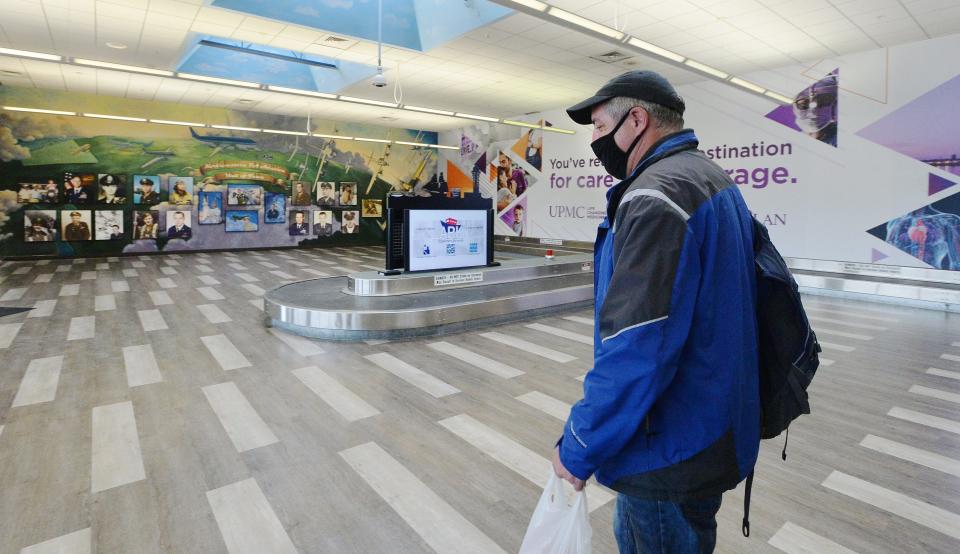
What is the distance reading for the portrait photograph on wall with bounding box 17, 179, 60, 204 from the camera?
1234 centimetres

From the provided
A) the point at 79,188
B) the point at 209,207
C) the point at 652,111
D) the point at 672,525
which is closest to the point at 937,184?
the point at 652,111

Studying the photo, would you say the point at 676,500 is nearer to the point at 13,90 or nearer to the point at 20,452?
the point at 20,452

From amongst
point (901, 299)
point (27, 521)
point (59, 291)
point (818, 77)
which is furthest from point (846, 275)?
point (59, 291)

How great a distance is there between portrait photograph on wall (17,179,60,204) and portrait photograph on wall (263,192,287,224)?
501 cm

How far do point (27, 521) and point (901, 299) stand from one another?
10804 millimetres

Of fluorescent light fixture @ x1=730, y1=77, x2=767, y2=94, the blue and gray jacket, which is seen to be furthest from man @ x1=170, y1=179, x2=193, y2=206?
the blue and gray jacket

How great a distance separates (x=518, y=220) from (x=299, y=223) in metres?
7.17

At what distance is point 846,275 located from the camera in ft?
29.3

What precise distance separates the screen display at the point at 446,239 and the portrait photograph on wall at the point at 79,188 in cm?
1116

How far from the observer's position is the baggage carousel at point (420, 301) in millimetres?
5766

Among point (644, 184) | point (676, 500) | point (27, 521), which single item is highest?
point (644, 184)

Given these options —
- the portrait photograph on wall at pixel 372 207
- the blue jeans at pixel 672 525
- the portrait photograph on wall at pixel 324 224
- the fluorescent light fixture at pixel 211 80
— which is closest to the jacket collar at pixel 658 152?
the blue jeans at pixel 672 525

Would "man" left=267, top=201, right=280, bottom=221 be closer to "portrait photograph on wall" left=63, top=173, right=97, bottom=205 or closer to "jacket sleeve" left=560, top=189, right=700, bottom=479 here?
"portrait photograph on wall" left=63, top=173, right=97, bottom=205

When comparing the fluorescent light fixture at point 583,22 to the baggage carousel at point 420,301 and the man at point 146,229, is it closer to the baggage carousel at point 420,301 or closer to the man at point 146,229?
the baggage carousel at point 420,301
